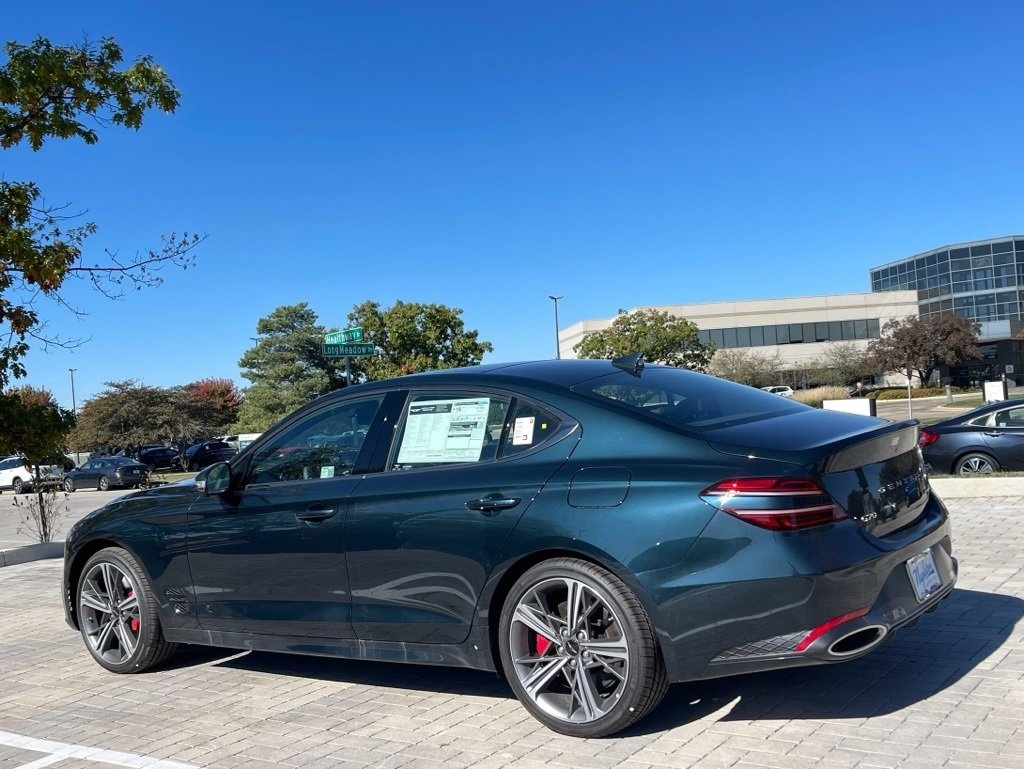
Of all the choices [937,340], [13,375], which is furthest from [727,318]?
[13,375]

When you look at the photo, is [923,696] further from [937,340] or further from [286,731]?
[937,340]

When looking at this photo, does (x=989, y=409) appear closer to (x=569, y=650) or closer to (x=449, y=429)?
(x=449, y=429)

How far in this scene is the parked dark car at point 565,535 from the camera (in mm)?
3691

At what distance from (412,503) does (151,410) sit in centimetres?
4721

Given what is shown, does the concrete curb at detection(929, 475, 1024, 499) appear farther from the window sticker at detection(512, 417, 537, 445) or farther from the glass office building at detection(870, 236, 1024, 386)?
the glass office building at detection(870, 236, 1024, 386)

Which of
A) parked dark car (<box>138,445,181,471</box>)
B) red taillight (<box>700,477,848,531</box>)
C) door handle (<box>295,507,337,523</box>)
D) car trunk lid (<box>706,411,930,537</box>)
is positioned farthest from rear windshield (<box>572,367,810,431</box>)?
parked dark car (<box>138,445,181,471</box>)

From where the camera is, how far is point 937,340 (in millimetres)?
60688

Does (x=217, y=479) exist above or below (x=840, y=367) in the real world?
above

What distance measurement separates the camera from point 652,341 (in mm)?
60375

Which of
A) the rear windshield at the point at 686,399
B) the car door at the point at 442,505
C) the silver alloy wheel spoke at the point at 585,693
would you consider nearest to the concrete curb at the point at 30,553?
the car door at the point at 442,505

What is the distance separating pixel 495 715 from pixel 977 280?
87.0 m

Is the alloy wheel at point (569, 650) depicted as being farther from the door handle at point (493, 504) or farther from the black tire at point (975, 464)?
the black tire at point (975, 464)

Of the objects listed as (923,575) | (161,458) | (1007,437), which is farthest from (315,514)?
(161,458)

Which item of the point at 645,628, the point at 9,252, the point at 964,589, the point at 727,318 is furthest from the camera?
the point at 727,318
